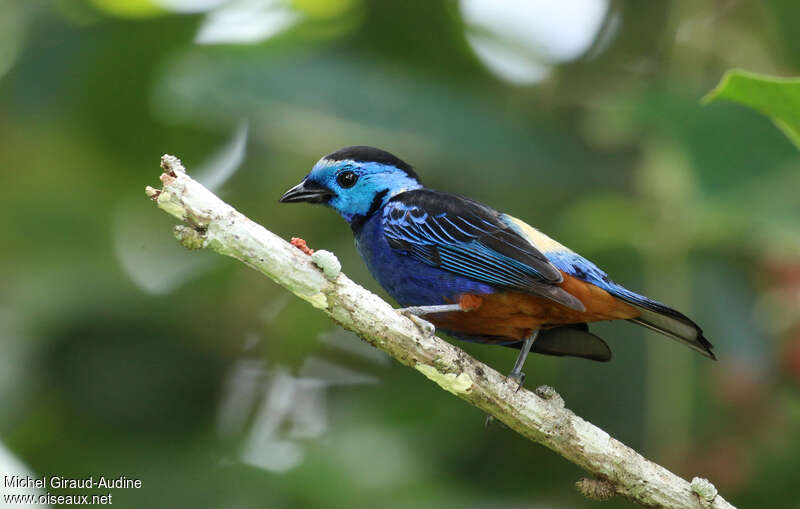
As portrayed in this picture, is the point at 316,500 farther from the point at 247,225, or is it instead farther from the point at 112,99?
the point at 112,99

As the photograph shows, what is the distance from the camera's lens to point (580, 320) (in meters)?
3.61

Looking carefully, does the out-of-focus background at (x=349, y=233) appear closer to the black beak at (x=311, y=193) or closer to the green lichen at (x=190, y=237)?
the black beak at (x=311, y=193)

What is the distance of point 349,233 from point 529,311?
198 cm

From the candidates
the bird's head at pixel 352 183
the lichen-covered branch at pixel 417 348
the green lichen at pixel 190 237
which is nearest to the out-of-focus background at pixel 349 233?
the bird's head at pixel 352 183

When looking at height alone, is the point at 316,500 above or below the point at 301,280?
below

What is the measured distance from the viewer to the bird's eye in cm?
406

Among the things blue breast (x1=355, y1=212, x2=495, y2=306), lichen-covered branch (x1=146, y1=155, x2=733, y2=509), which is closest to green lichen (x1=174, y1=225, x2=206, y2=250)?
lichen-covered branch (x1=146, y1=155, x2=733, y2=509)

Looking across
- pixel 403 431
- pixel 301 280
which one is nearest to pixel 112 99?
pixel 403 431

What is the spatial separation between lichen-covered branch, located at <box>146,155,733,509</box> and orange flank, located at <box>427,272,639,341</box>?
19.4 inches

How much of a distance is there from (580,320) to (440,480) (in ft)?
4.35

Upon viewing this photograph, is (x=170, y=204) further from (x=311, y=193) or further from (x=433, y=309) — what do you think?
(x=311, y=193)

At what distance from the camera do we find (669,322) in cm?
340

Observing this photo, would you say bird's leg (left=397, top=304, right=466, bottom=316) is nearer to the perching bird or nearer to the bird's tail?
the perching bird

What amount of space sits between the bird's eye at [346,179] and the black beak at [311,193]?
0.19 ft
